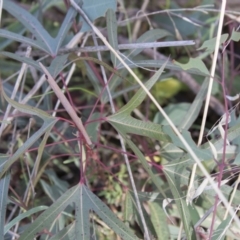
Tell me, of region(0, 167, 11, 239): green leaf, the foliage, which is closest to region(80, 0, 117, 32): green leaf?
the foliage

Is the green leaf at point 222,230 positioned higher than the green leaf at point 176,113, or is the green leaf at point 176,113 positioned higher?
the green leaf at point 176,113

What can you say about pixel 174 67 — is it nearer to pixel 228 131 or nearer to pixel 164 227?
pixel 228 131

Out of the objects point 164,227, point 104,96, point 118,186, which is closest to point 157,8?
point 104,96

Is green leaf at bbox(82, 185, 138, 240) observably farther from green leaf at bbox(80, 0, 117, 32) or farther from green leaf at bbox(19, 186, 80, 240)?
green leaf at bbox(80, 0, 117, 32)

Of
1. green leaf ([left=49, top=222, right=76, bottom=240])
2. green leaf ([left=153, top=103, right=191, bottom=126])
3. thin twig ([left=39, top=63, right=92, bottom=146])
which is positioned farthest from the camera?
green leaf ([left=153, top=103, right=191, bottom=126])

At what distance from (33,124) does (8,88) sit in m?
0.13

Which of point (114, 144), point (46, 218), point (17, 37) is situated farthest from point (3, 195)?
point (114, 144)

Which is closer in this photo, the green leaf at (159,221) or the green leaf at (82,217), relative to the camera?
the green leaf at (82,217)

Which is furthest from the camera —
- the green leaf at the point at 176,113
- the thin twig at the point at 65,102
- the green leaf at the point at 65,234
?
the green leaf at the point at 176,113

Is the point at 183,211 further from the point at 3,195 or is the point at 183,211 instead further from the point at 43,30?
the point at 43,30

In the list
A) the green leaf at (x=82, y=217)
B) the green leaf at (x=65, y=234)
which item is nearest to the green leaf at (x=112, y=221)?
the green leaf at (x=82, y=217)

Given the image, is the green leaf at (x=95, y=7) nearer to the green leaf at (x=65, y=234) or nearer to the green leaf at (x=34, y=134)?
the green leaf at (x=34, y=134)

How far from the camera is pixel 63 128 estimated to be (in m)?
1.00

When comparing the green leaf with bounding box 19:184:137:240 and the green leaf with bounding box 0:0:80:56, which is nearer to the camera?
the green leaf with bounding box 19:184:137:240
